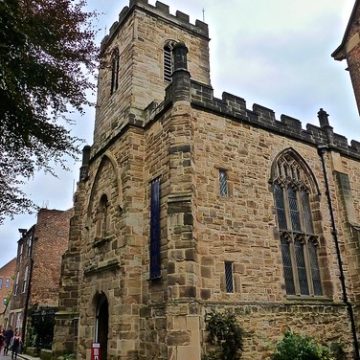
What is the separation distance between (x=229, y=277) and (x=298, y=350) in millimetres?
2629

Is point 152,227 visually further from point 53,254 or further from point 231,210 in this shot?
point 53,254

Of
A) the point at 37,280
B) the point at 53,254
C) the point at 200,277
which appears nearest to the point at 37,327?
the point at 37,280

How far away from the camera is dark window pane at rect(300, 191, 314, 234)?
43.6 ft

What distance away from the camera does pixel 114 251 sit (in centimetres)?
1176

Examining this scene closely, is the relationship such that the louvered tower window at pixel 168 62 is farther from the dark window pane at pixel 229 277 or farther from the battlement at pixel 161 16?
the dark window pane at pixel 229 277

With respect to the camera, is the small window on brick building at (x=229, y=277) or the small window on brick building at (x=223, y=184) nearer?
the small window on brick building at (x=229, y=277)

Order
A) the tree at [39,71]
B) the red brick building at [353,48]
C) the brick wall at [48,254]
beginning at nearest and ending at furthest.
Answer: the tree at [39,71] → the red brick building at [353,48] → the brick wall at [48,254]

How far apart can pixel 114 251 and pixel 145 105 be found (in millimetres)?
5454

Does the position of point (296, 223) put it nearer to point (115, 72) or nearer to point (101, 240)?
point (101, 240)

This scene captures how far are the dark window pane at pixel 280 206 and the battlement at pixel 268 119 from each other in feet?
7.25

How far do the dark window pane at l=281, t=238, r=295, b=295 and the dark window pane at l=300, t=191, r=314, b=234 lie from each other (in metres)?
1.33

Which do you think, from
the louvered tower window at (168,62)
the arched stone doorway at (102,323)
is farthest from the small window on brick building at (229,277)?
the louvered tower window at (168,62)

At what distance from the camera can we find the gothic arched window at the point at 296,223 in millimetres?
12180

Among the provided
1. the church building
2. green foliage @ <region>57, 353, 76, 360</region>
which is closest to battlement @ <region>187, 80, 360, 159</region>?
the church building
